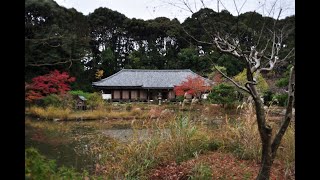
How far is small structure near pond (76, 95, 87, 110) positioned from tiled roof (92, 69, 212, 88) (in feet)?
16.4

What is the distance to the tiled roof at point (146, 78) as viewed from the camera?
57.4 ft

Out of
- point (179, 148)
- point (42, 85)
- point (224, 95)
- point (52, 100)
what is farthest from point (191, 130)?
point (224, 95)

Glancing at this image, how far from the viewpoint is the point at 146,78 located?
18266 millimetres

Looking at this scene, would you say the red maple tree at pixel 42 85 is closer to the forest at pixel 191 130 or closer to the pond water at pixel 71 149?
the forest at pixel 191 130

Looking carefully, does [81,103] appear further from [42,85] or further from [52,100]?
[42,85]

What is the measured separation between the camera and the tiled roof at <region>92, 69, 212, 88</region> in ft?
57.4

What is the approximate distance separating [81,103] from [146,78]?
270 inches

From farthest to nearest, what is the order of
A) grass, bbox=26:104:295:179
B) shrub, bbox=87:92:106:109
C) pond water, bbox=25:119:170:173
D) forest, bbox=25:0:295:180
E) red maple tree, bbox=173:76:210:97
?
red maple tree, bbox=173:76:210:97 < shrub, bbox=87:92:106:109 < pond water, bbox=25:119:170:173 < grass, bbox=26:104:295:179 < forest, bbox=25:0:295:180

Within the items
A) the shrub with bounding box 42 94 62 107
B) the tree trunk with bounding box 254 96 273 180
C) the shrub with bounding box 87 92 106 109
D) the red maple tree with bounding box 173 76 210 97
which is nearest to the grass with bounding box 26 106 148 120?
the shrub with bounding box 42 94 62 107

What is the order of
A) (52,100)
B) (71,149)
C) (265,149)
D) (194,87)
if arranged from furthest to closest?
(194,87) < (52,100) < (71,149) < (265,149)

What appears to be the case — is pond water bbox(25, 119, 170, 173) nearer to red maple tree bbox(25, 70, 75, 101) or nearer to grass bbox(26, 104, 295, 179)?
grass bbox(26, 104, 295, 179)
